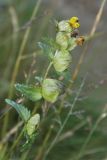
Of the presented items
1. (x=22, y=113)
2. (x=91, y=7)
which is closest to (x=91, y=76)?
(x=22, y=113)

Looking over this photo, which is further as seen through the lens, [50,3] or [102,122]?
[50,3]

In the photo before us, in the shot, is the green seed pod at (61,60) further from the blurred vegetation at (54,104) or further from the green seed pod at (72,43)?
the blurred vegetation at (54,104)

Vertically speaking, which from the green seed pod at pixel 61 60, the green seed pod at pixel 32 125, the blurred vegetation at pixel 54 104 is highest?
the green seed pod at pixel 61 60

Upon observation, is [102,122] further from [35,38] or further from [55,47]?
[55,47]

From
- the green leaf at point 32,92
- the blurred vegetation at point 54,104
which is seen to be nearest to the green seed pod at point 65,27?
the green leaf at point 32,92

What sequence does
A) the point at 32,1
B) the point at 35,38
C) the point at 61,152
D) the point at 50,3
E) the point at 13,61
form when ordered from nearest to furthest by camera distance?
the point at 61,152 → the point at 13,61 → the point at 35,38 → the point at 32,1 → the point at 50,3

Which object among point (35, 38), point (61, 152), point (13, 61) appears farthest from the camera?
point (35, 38)
